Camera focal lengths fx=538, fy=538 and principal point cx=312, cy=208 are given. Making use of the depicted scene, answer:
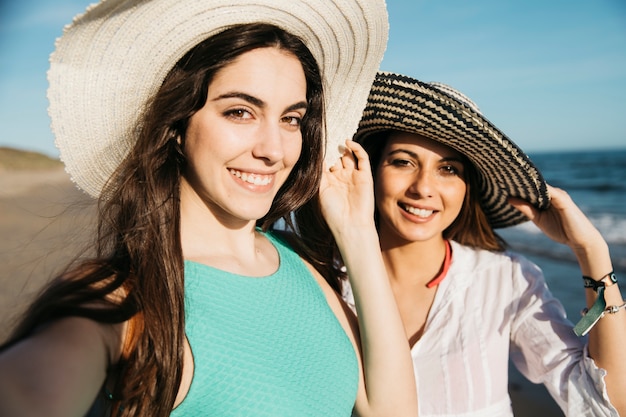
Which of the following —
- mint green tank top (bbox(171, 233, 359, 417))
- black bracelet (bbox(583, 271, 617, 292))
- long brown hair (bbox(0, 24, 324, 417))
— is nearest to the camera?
long brown hair (bbox(0, 24, 324, 417))

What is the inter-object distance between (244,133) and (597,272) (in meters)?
1.76

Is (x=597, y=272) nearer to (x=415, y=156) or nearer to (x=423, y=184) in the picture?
(x=423, y=184)

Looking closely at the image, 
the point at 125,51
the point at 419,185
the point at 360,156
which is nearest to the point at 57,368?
the point at 125,51

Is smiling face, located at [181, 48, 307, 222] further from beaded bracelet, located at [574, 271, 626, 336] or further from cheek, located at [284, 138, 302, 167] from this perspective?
beaded bracelet, located at [574, 271, 626, 336]

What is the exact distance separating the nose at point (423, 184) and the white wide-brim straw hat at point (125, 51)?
840 mm

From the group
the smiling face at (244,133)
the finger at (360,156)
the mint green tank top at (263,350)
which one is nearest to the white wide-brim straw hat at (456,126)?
the finger at (360,156)

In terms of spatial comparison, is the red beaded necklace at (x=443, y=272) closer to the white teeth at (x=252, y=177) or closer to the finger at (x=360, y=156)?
the finger at (x=360, y=156)

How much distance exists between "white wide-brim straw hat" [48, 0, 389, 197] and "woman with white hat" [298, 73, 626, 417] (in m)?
0.58

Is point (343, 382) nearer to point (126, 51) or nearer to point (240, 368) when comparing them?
point (240, 368)

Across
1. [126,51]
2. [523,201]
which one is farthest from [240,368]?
[523,201]

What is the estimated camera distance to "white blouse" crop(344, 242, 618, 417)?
2.38 meters

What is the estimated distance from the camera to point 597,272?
2.46 metres

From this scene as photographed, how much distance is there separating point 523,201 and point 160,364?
207 centimetres

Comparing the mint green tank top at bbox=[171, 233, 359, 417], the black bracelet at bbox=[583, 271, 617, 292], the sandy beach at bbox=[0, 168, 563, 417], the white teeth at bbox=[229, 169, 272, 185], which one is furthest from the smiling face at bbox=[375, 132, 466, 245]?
the sandy beach at bbox=[0, 168, 563, 417]
